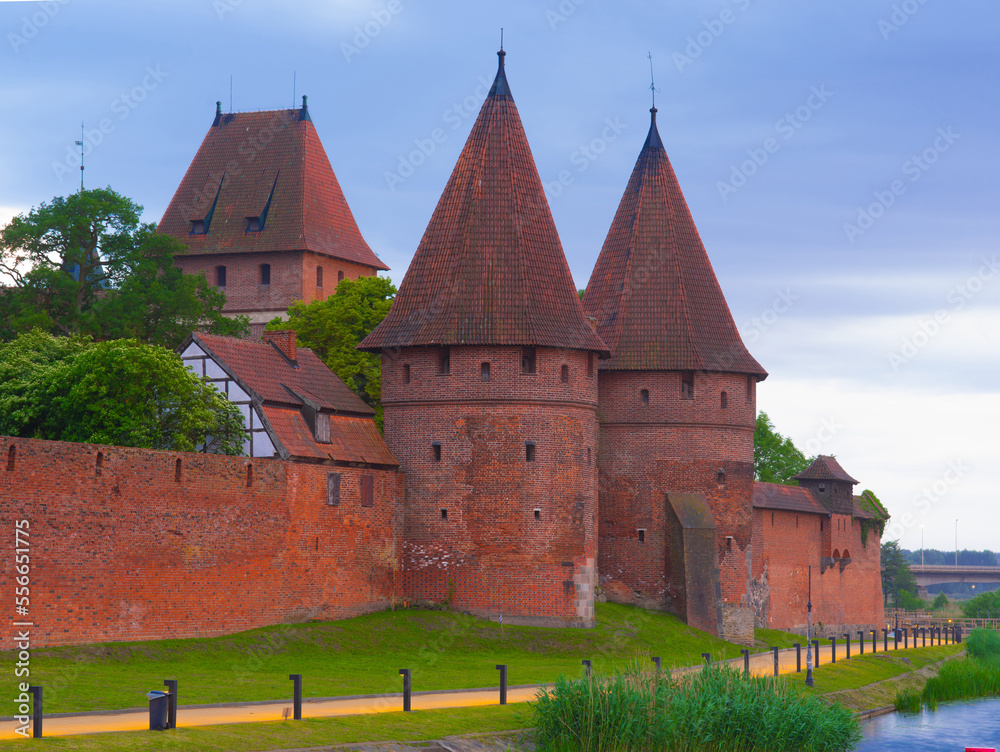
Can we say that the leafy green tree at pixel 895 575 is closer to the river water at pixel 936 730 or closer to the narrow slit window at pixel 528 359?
the river water at pixel 936 730

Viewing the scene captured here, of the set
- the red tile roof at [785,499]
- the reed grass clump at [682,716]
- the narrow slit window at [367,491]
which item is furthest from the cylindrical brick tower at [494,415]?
the red tile roof at [785,499]

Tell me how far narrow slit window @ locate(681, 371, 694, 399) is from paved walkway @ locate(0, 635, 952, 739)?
15586 millimetres

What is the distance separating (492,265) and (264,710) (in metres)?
18.4

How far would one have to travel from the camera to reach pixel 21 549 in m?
→ 26.3

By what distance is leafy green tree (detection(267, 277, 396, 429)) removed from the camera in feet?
154

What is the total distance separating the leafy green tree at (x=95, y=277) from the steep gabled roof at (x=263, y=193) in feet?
33.4

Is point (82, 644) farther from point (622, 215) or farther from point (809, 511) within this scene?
point (809, 511)

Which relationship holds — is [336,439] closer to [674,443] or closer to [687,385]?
[674,443]

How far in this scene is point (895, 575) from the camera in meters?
118

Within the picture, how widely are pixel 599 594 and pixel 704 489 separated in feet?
13.9

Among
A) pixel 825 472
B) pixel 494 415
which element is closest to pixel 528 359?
pixel 494 415

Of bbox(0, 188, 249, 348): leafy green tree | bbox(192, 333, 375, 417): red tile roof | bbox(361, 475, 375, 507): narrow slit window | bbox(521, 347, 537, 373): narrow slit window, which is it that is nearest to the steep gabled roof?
bbox(0, 188, 249, 348): leafy green tree

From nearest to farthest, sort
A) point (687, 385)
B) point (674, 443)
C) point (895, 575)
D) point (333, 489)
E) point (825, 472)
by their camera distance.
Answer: point (333, 489) → point (674, 443) → point (687, 385) → point (825, 472) → point (895, 575)

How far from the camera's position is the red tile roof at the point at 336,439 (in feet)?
115
